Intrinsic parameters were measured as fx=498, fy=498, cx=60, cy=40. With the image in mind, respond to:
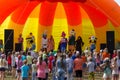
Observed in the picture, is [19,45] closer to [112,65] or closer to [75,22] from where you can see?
[75,22]

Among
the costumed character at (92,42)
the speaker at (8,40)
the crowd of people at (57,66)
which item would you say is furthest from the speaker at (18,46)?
the costumed character at (92,42)

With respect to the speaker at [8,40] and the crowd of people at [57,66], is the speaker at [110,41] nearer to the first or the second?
the crowd of people at [57,66]

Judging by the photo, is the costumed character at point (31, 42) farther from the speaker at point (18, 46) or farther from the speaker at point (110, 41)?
the speaker at point (110, 41)

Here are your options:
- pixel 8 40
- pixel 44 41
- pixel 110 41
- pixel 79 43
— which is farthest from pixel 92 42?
pixel 8 40

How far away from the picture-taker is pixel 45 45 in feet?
86.8

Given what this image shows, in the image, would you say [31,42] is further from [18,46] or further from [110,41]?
[110,41]

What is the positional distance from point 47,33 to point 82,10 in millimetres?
2692

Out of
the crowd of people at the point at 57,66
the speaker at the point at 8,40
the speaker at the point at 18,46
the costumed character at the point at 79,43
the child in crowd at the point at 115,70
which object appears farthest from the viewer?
the speaker at the point at 18,46

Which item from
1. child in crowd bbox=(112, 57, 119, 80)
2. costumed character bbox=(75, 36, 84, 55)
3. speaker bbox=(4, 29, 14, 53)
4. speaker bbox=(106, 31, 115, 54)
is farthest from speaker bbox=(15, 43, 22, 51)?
child in crowd bbox=(112, 57, 119, 80)

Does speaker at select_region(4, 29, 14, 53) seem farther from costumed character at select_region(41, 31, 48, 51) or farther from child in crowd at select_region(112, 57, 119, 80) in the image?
child in crowd at select_region(112, 57, 119, 80)

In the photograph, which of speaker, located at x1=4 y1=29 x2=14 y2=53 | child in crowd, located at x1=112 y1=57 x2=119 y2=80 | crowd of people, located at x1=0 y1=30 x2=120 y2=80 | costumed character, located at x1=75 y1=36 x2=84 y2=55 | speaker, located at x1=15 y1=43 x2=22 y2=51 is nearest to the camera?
crowd of people, located at x1=0 y1=30 x2=120 y2=80

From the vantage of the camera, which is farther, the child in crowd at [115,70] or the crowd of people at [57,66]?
the child in crowd at [115,70]

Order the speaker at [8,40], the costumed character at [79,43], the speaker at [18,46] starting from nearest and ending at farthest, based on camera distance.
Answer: the costumed character at [79,43] → the speaker at [8,40] → the speaker at [18,46]

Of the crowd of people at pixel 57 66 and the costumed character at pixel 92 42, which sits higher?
the costumed character at pixel 92 42
